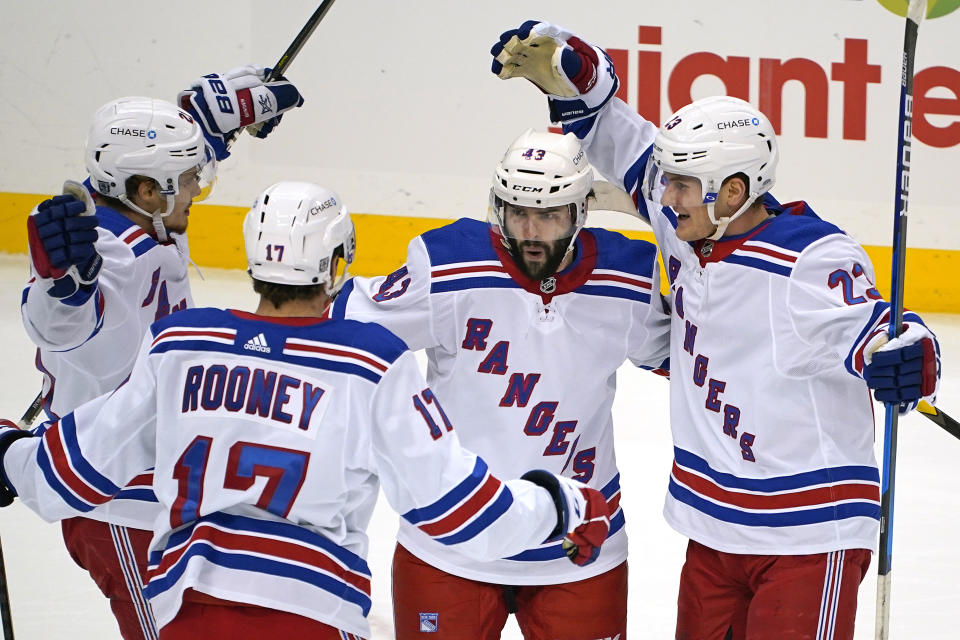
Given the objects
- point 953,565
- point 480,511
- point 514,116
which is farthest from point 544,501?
point 514,116

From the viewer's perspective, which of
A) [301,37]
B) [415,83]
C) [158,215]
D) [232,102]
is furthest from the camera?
[415,83]

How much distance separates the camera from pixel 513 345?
2.33 meters

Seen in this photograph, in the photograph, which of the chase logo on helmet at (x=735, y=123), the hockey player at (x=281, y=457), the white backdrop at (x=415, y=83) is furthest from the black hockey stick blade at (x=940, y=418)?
the white backdrop at (x=415, y=83)

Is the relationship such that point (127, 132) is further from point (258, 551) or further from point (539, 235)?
point (258, 551)

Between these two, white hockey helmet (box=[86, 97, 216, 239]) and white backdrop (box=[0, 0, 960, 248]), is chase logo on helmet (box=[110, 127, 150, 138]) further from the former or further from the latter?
white backdrop (box=[0, 0, 960, 248])

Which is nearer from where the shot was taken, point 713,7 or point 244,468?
point 244,468

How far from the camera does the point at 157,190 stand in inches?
101

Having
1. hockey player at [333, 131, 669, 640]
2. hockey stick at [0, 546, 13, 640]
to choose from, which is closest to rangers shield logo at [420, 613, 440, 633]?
hockey player at [333, 131, 669, 640]

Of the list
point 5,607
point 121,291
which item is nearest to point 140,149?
point 121,291

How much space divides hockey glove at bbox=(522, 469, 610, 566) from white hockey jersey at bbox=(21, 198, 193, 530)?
2.93 feet

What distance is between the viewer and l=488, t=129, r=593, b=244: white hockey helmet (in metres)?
2.25

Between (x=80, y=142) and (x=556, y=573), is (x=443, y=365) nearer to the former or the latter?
(x=556, y=573)

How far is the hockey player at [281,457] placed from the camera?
1755 mm

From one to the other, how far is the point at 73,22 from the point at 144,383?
210 inches
